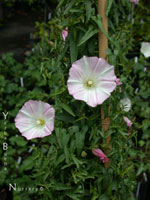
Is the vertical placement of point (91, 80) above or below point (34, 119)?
above

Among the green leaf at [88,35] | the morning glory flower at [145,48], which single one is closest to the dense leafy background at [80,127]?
the green leaf at [88,35]

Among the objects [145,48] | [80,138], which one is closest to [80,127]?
[80,138]

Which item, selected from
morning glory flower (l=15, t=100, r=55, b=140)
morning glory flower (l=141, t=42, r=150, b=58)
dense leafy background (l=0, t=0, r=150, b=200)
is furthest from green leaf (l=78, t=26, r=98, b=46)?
morning glory flower (l=141, t=42, r=150, b=58)

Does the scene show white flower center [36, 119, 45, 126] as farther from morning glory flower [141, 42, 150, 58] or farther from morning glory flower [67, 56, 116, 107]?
morning glory flower [141, 42, 150, 58]

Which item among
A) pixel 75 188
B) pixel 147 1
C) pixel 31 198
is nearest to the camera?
pixel 75 188

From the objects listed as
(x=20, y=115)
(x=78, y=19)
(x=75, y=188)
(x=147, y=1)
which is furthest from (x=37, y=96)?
(x=147, y=1)

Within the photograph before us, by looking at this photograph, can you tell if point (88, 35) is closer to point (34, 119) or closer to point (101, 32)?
point (101, 32)

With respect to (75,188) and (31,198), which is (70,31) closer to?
(75,188)
